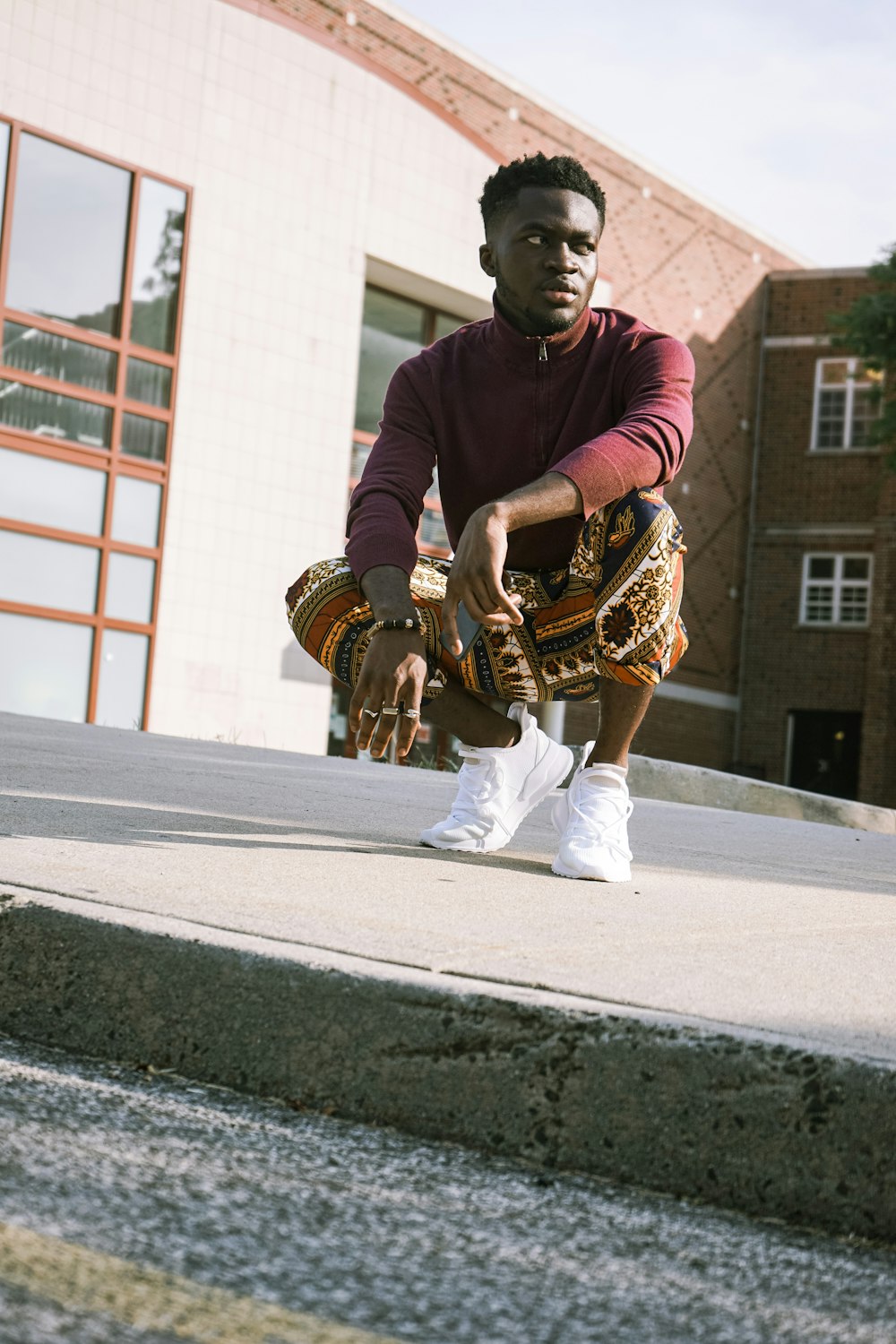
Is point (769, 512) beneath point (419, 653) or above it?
above

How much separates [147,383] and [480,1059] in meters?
15.3

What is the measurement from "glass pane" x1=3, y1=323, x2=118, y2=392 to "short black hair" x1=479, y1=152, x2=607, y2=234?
495 inches

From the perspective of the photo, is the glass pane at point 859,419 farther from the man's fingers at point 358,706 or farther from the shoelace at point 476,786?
the man's fingers at point 358,706

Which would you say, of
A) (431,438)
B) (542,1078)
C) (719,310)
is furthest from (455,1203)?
(719,310)

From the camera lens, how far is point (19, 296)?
14891 millimetres

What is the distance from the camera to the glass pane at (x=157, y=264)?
15.9 metres

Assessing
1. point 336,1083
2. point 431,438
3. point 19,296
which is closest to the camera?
point 336,1083

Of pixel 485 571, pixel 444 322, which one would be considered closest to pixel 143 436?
pixel 444 322

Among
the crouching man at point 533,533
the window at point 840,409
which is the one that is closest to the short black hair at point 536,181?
the crouching man at point 533,533

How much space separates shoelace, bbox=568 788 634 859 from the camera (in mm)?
3041

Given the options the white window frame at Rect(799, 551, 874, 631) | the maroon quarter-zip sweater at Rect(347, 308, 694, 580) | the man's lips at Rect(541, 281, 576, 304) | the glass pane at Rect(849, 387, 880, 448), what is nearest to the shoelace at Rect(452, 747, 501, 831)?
the maroon quarter-zip sweater at Rect(347, 308, 694, 580)

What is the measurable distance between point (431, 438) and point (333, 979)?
188 centimetres

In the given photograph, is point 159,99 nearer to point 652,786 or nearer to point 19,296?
point 19,296

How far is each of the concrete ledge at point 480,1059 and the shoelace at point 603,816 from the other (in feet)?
4.07
